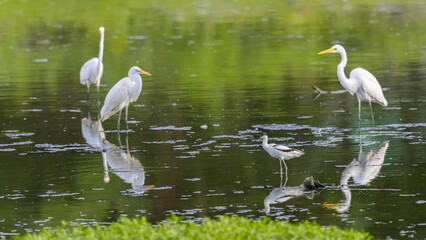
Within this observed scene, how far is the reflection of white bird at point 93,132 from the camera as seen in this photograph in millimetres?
14875

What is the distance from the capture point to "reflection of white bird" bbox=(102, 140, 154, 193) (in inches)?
456

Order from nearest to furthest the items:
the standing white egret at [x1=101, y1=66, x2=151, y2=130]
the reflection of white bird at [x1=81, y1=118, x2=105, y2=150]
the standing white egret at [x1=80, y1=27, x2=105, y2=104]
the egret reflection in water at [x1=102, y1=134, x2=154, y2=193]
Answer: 1. the egret reflection in water at [x1=102, y1=134, x2=154, y2=193]
2. the reflection of white bird at [x1=81, y1=118, x2=105, y2=150]
3. the standing white egret at [x1=101, y1=66, x2=151, y2=130]
4. the standing white egret at [x1=80, y1=27, x2=105, y2=104]

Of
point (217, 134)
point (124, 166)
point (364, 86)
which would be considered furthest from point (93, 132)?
point (364, 86)

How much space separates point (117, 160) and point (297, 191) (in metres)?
3.85

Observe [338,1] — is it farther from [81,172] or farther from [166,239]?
[166,239]

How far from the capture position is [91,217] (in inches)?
384

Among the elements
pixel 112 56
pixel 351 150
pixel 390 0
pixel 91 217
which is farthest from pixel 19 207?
pixel 390 0

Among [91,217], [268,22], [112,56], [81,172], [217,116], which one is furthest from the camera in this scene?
[268,22]

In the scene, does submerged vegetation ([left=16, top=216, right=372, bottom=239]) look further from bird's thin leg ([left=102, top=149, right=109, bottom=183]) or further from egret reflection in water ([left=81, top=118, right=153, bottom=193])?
bird's thin leg ([left=102, top=149, right=109, bottom=183])

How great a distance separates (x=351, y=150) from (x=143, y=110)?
22.4ft

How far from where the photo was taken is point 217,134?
14.9m

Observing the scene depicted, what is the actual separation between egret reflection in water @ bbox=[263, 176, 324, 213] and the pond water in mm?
40

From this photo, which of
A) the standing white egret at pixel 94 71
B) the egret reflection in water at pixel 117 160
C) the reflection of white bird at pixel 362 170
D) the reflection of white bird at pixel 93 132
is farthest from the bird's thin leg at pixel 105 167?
Result: the standing white egret at pixel 94 71

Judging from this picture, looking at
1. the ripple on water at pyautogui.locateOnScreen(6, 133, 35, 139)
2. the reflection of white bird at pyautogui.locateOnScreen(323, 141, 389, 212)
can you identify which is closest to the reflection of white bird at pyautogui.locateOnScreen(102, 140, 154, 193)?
the ripple on water at pyautogui.locateOnScreen(6, 133, 35, 139)
